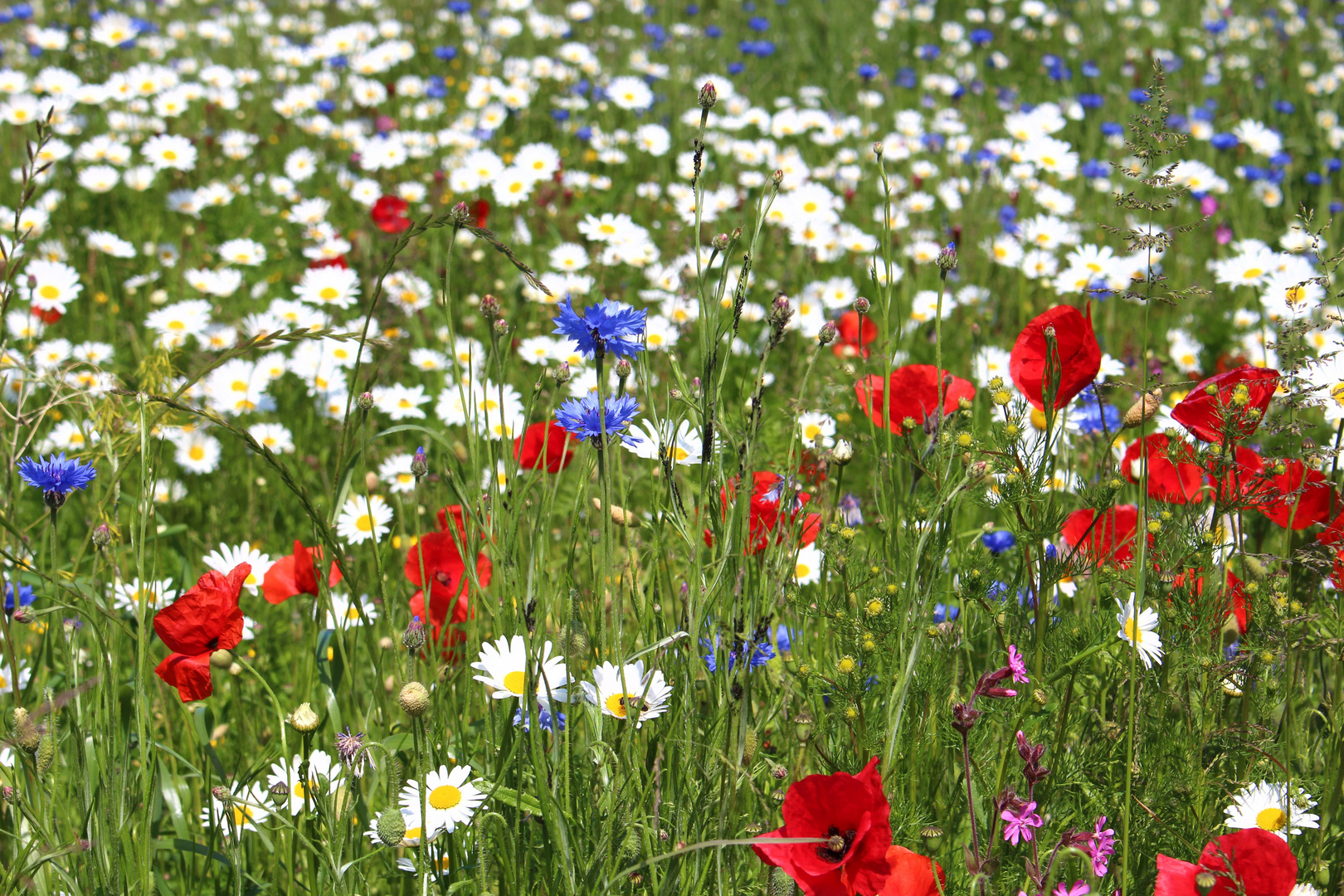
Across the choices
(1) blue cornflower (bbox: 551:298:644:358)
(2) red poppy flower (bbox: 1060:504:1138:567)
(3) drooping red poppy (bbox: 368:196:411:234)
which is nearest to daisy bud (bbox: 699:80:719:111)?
(1) blue cornflower (bbox: 551:298:644:358)

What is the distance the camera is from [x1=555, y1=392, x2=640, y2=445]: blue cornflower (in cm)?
117

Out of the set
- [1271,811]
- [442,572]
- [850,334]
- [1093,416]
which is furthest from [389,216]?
[1271,811]

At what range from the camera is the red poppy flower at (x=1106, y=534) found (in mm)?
1366

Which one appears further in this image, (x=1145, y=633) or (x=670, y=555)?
(x=670, y=555)

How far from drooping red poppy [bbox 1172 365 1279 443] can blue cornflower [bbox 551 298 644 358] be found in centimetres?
65

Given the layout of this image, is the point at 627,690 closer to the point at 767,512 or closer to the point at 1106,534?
the point at 767,512

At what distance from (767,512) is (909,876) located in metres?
0.50

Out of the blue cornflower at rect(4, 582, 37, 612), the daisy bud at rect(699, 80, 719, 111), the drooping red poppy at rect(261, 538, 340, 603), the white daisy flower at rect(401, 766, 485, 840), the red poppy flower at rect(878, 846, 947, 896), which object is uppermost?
the daisy bud at rect(699, 80, 719, 111)

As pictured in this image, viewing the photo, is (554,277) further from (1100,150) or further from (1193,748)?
(1100,150)

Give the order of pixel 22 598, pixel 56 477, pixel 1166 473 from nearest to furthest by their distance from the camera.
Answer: pixel 56 477 → pixel 1166 473 → pixel 22 598

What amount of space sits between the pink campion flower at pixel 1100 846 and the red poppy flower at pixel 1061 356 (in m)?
0.46

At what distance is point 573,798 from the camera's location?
1188mm

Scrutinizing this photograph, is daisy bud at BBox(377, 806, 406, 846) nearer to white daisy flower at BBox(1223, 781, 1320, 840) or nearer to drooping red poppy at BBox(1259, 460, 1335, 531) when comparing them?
white daisy flower at BBox(1223, 781, 1320, 840)

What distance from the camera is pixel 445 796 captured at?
1.13 m
